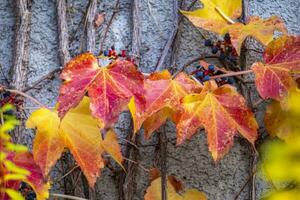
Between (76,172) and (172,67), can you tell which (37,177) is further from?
(172,67)

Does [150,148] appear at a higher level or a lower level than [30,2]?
lower

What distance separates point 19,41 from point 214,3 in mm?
611

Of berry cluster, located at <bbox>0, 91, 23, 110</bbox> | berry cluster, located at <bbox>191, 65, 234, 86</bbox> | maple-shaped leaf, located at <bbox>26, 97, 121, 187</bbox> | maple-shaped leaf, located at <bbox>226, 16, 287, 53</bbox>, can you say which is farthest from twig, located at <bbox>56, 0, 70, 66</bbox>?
maple-shaped leaf, located at <bbox>226, 16, 287, 53</bbox>

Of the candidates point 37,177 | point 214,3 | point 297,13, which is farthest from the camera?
point 297,13

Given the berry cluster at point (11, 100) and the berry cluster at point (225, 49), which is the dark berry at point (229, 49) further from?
the berry cluster at point (11, 100)

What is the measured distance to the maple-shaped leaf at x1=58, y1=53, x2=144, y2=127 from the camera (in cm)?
105

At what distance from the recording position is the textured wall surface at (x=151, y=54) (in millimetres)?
1451

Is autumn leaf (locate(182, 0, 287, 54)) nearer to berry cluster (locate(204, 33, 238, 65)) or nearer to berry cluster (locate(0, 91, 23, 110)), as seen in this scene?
berry cluster (locate(204, 33, 238, 65))

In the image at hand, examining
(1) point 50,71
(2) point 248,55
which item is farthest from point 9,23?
(2) point 248,55

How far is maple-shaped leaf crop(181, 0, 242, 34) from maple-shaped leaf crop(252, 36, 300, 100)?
0.15m

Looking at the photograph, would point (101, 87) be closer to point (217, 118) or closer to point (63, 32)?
point (217, 118)

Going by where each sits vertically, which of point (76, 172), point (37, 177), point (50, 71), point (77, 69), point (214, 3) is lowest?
point (76, 172)

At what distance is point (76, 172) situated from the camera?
1.45 m

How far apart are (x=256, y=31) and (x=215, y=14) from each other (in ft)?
0.48
